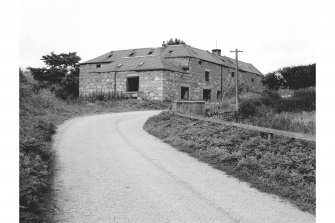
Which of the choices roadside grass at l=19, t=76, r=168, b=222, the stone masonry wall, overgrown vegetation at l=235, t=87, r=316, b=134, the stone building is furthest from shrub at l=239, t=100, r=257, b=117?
the stone masonry wall

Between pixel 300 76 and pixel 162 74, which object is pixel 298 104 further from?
pixel 300 76

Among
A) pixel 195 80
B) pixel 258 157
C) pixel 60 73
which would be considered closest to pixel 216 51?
pixel 195 80

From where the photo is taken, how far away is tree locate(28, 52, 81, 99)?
37469 millimetres

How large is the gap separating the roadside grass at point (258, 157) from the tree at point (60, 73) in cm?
2820

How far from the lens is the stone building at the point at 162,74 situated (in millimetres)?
29516

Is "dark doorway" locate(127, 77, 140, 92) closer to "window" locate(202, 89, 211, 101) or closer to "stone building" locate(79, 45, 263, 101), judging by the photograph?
"stone building" locate(79, 45, 263, 101)

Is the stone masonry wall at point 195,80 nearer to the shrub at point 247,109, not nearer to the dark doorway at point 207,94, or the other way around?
the dark doorway at point 207,94

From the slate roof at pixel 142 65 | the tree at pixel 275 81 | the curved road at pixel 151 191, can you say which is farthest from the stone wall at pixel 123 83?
the curved road at pixel 151 191

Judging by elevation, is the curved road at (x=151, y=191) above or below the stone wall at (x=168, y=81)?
below

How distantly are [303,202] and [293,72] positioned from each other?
28349 mm

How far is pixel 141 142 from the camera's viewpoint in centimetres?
1130

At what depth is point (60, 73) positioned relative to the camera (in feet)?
128

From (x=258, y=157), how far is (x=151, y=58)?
2526cm
